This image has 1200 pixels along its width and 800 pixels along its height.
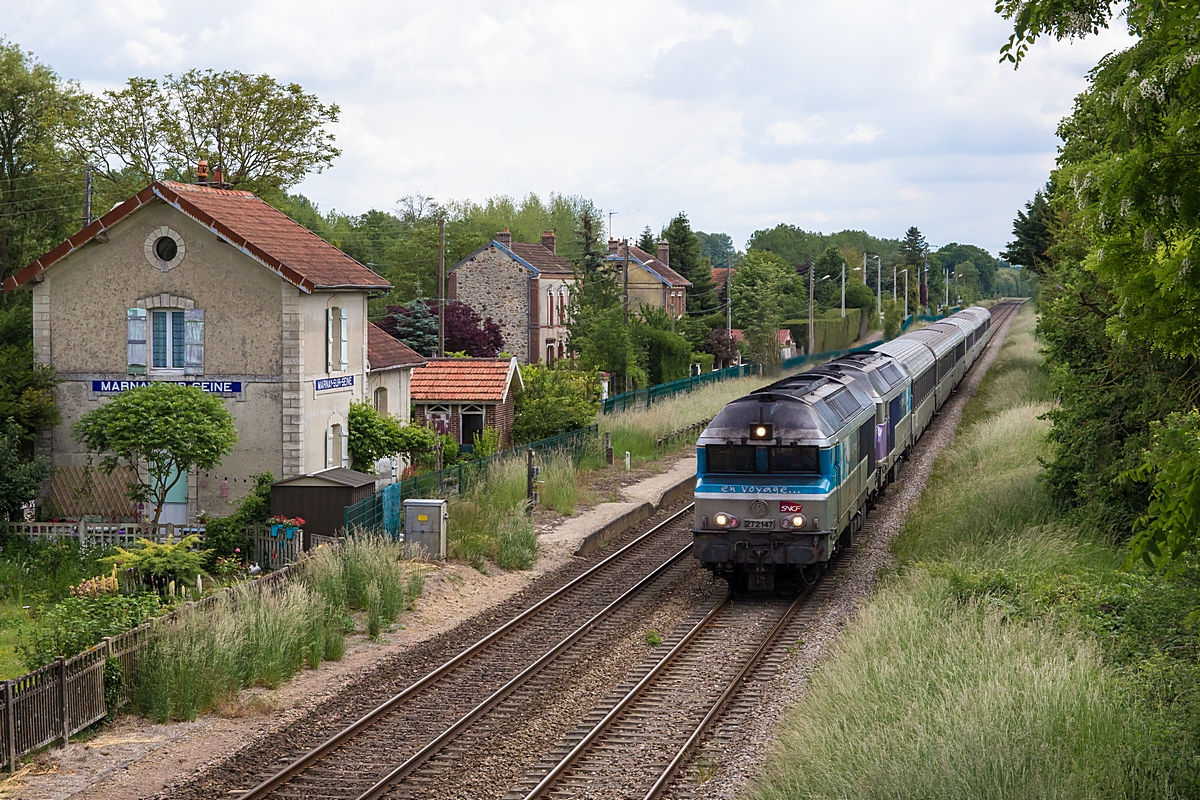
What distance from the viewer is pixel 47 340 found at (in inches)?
1000

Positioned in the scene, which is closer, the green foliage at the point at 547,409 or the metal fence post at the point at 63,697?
the metal fence post at the point at 63,697

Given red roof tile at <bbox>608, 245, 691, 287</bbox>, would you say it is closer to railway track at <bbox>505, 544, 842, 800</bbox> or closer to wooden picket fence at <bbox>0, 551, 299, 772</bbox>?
railway track at <bbox>505, 544, 842, 800</bbox>

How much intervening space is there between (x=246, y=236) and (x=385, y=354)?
7.27m

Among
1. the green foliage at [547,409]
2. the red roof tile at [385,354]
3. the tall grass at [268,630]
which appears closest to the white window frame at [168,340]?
the red roof tile at [385,354]

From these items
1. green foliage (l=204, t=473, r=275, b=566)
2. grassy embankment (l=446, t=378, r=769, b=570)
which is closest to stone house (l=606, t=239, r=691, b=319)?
grassy embankment (l=446, t=378, r=769, b=570)

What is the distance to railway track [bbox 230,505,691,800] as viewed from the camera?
11430mm

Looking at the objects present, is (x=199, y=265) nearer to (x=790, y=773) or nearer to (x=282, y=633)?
(x=282, y=633)

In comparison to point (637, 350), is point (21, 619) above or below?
below

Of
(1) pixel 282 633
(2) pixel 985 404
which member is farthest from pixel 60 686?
(2) pixel 985 404

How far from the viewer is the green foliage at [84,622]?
13.3 m

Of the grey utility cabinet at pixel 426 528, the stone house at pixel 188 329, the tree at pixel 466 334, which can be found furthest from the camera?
the tree at pixel 466 334

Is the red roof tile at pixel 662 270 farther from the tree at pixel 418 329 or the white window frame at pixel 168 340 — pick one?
the white window frame at pixel 168 340

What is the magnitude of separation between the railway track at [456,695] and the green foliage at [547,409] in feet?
45.1

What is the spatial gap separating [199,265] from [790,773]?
61.7 ft
